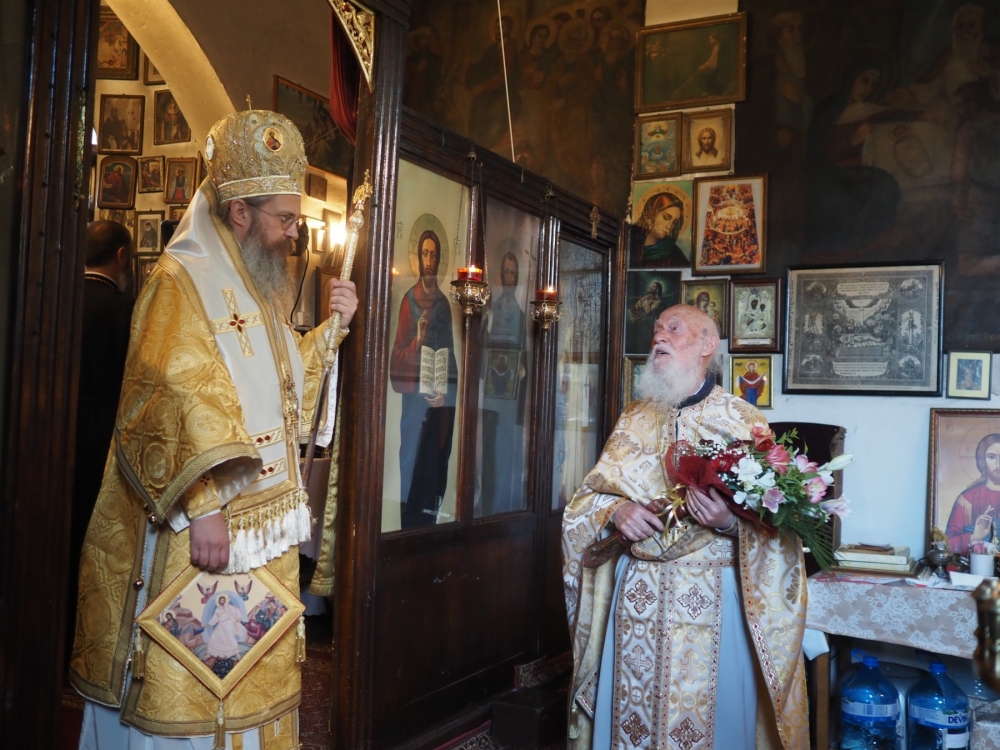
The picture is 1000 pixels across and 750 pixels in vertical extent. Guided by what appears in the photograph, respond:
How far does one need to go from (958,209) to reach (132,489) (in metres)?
4.60

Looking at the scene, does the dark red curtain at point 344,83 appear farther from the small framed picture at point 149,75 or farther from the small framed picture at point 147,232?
the small framed picture at point 149,75

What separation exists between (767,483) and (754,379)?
2657 mm

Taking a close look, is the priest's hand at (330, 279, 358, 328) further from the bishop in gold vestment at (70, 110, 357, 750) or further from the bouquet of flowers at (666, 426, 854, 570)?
the bouquet of flowers at (666, 426, 854, 570)

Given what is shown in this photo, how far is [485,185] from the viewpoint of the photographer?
4.70 metres

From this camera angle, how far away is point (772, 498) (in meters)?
3.10

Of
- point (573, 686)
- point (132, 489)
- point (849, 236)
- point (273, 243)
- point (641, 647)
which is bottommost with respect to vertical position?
point (573, 686)

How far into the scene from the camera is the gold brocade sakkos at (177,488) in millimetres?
2570

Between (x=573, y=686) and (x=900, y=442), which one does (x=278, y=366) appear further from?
(x=900, y=442)

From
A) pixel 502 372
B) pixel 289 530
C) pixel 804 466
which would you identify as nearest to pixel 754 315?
A: pixel 502 372

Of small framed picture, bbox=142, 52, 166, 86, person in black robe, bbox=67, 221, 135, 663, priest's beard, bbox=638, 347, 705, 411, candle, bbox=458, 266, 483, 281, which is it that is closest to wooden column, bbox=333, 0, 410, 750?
candle, bbox=458, 266, 483, 281

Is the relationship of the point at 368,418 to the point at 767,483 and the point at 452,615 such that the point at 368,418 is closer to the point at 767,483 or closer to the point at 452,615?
the point at 452,615

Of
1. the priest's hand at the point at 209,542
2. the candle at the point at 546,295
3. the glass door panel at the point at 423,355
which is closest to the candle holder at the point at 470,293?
the glass door panel at the point at 423,355

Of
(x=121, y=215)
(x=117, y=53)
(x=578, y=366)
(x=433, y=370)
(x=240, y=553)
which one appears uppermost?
(x=117, y=53)

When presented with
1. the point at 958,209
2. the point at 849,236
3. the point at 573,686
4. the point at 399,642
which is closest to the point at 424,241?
the point at 399,642
